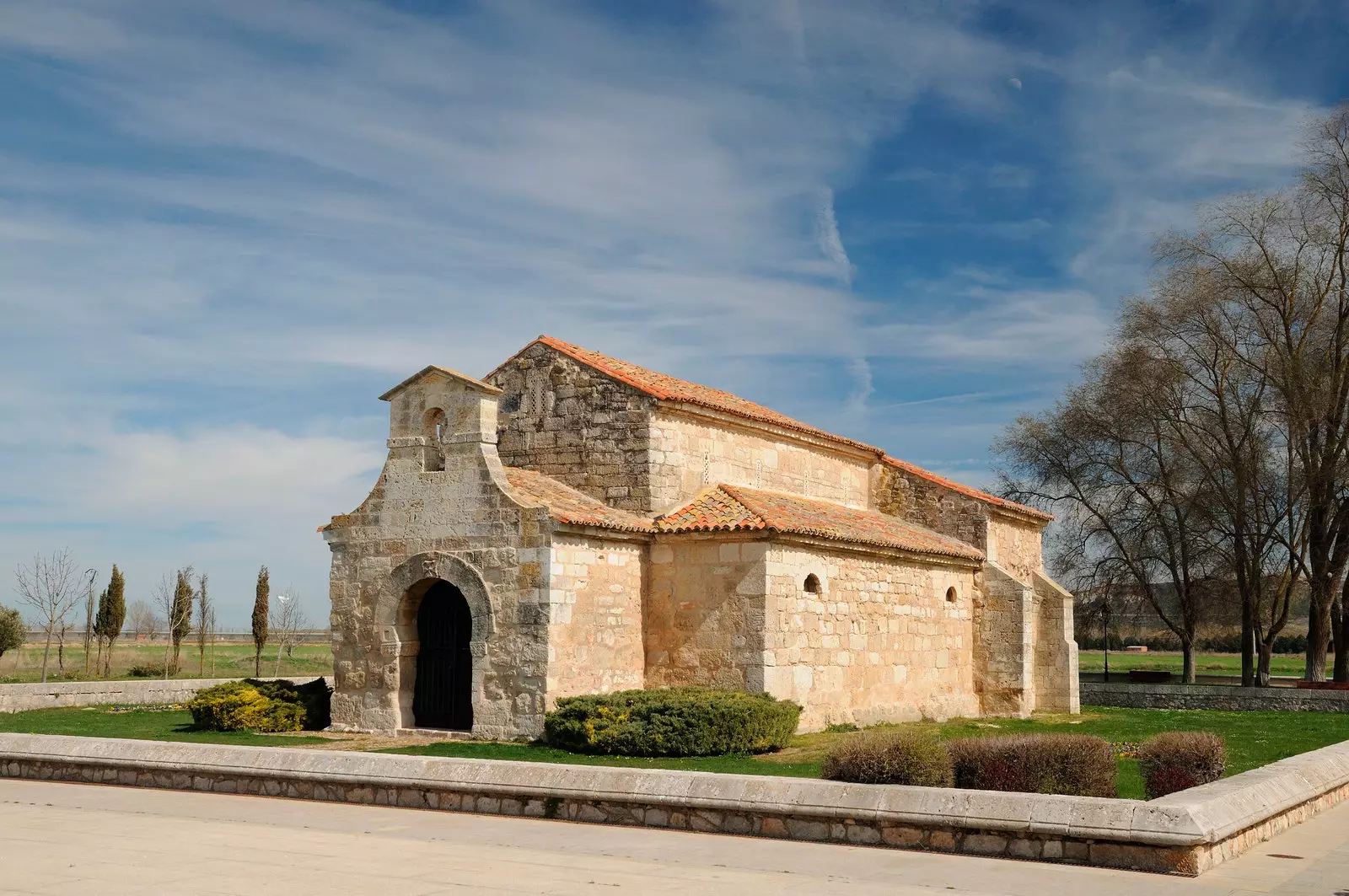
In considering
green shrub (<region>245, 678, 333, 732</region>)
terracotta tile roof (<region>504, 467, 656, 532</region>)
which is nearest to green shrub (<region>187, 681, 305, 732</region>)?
green shrub (<region>245, 678, 333, 732</region>)

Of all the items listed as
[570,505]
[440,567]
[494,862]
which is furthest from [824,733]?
[494,862]

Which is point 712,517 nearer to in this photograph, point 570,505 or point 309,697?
point 570,505

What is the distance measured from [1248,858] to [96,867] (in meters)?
9.33

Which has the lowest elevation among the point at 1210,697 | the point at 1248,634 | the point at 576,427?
the point at 1210,697

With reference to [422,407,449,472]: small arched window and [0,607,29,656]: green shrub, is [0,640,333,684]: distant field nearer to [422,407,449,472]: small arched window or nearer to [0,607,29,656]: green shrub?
→ [0,607,29,656]: green shrub

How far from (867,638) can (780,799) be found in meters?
11.6

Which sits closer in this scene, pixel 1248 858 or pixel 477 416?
pixel 1248 858


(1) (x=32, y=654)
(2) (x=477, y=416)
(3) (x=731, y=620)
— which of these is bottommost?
(1) (x=32, y=654)

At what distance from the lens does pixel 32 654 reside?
55.7 m

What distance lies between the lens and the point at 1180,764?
A: 11977mm

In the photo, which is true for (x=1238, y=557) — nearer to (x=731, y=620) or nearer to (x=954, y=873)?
(x=731, y=620)

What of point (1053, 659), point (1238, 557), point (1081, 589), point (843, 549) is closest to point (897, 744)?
point (843, 549)

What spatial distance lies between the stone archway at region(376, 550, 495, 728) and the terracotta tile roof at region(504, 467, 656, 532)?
167 cm

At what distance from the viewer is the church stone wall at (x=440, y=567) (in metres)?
18.7
